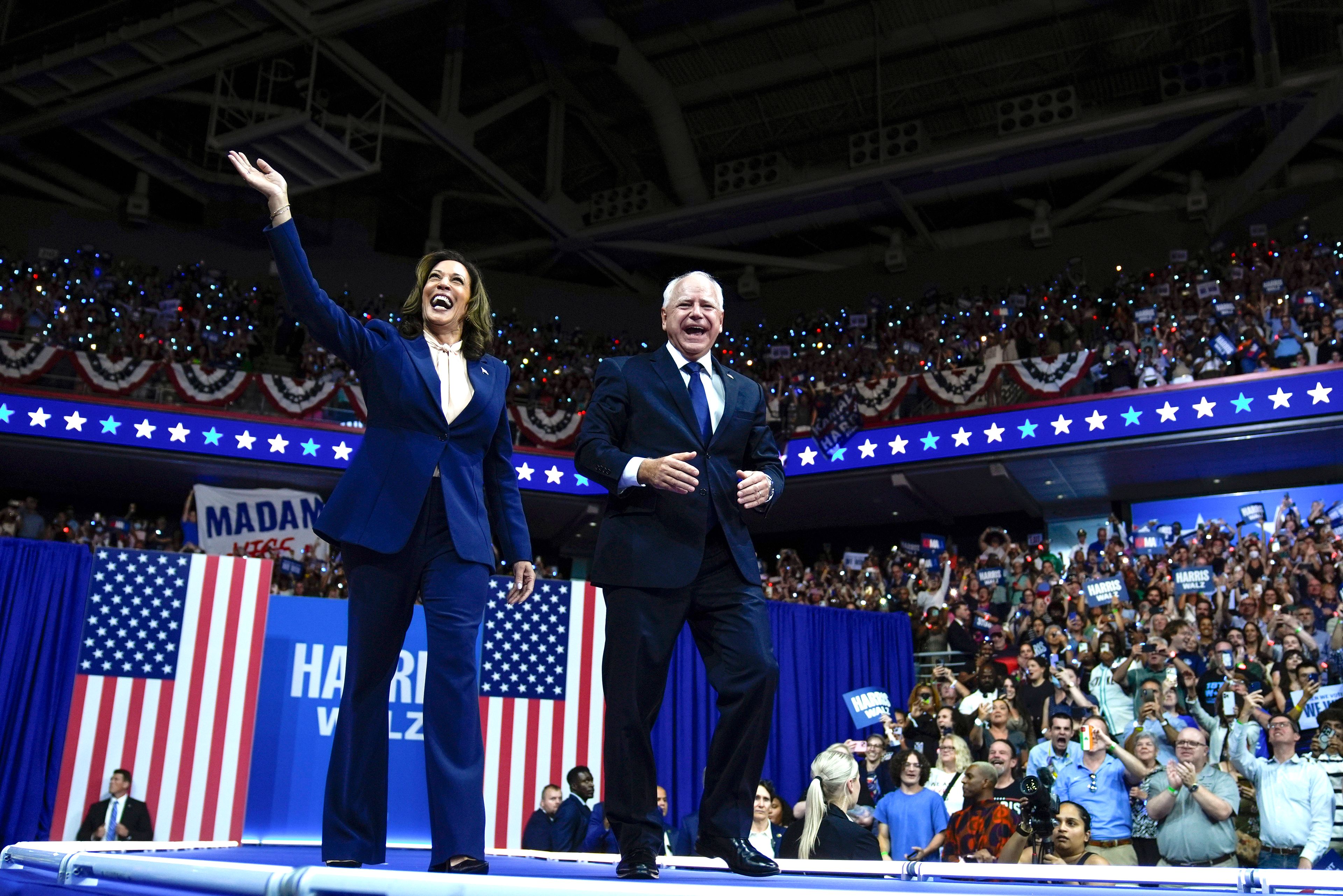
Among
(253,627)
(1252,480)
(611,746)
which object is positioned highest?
(1252,480)

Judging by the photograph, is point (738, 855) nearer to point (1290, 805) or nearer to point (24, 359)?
point (1290, 805)

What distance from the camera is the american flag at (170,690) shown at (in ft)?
26.5

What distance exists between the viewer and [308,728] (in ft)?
25.4

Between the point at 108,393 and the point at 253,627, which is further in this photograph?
the point at 108,393

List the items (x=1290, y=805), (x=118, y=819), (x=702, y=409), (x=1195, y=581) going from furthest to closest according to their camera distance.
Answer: (x=1195, y=581) → (x=118, y=819) → (x=1290, y=805) → (x=702, y=409)

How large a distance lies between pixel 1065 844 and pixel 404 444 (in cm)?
455

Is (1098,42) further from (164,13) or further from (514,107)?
(164,13)

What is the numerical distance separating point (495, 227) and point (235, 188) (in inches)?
186

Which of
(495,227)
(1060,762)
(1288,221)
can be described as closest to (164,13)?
(495,227)

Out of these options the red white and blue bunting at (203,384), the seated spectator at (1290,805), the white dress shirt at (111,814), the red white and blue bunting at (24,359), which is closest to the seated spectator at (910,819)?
the seated spectator at (1290,805)

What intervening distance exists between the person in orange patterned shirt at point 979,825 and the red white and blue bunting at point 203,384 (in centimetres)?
1160

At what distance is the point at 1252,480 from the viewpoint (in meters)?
15.5

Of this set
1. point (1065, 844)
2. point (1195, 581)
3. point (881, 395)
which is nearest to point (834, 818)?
point (1065, 844)

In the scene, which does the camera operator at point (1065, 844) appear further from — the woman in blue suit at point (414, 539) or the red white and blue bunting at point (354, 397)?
the red white and blue bunting at point (354, 397)
